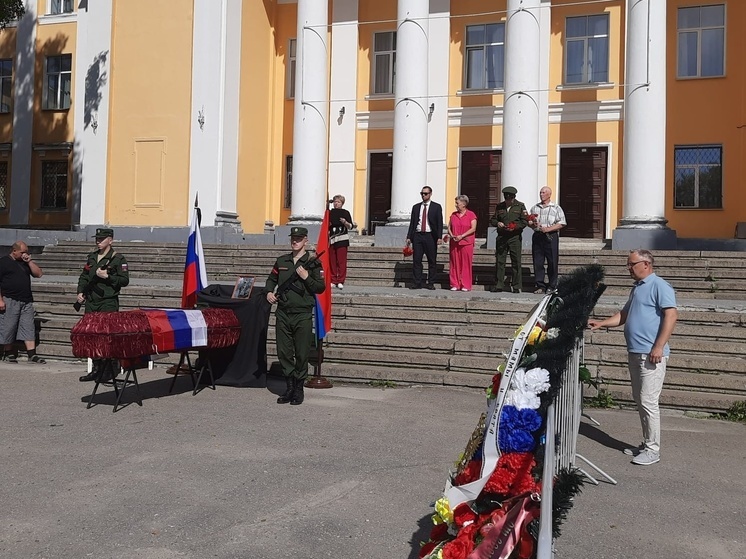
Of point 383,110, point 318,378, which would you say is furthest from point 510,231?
point 383,110

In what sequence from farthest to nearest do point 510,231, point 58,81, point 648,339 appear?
point 58,81
point 510,231
point 648,339

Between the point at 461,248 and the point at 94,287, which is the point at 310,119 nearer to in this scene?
the point at 461,248

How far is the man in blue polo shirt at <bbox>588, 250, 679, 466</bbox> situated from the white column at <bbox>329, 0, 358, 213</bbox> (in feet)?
56.2

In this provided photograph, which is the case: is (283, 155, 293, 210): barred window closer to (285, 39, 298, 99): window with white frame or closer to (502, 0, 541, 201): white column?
(285, 39, 298, 99): window with white frame

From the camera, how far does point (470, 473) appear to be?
4.36 metres

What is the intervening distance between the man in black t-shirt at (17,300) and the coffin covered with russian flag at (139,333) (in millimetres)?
3696

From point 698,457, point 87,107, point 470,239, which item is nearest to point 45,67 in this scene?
point 87,107

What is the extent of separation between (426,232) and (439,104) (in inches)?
371

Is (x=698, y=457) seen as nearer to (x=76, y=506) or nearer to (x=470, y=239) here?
(x=76, y=506)

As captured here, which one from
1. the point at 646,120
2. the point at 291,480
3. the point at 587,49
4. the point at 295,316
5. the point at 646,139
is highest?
the point at 587,49

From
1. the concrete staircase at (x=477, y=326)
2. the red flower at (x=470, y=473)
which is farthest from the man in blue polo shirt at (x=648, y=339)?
the red flower at (x=470, y=473)

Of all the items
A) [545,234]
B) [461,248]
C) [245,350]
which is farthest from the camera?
[461,248]

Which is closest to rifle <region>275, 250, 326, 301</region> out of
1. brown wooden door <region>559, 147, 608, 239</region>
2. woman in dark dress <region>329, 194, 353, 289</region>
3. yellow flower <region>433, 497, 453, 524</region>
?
yellow flower <region>433, 497, 453, 524</region>

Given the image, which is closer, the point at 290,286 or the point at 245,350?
the point at 290,286
